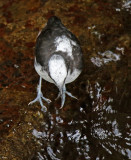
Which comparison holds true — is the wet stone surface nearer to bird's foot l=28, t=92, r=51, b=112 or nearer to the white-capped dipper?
bird's foot l=28, t=92, r=51, b=112

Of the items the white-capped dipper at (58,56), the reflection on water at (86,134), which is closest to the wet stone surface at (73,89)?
the reflection on water at (86,134)

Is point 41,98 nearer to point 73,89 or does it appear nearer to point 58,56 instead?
point 73,89

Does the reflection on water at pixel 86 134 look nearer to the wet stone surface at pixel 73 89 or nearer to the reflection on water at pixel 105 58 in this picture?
the wet stone surface at pixel 73 89

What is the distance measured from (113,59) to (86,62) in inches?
19.1

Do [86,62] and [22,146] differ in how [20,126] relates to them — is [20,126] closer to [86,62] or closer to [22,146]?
[22,146]

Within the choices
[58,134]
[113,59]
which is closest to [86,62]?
[113,59]

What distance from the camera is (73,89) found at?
5.07 meters

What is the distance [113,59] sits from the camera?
17.4ft

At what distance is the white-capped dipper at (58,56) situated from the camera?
13.0 ft

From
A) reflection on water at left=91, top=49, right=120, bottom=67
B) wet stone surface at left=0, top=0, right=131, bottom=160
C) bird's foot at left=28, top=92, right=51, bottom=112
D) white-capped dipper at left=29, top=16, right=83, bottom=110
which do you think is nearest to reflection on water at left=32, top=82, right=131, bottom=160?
wet stone surface at left=0, top=0, right=131, bottom=160

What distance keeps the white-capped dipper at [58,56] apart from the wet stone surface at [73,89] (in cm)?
28

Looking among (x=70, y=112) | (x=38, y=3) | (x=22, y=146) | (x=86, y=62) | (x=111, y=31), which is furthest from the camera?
(x=38, y=3)

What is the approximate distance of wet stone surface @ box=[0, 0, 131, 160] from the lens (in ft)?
14.1

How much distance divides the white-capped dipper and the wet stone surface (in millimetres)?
278
